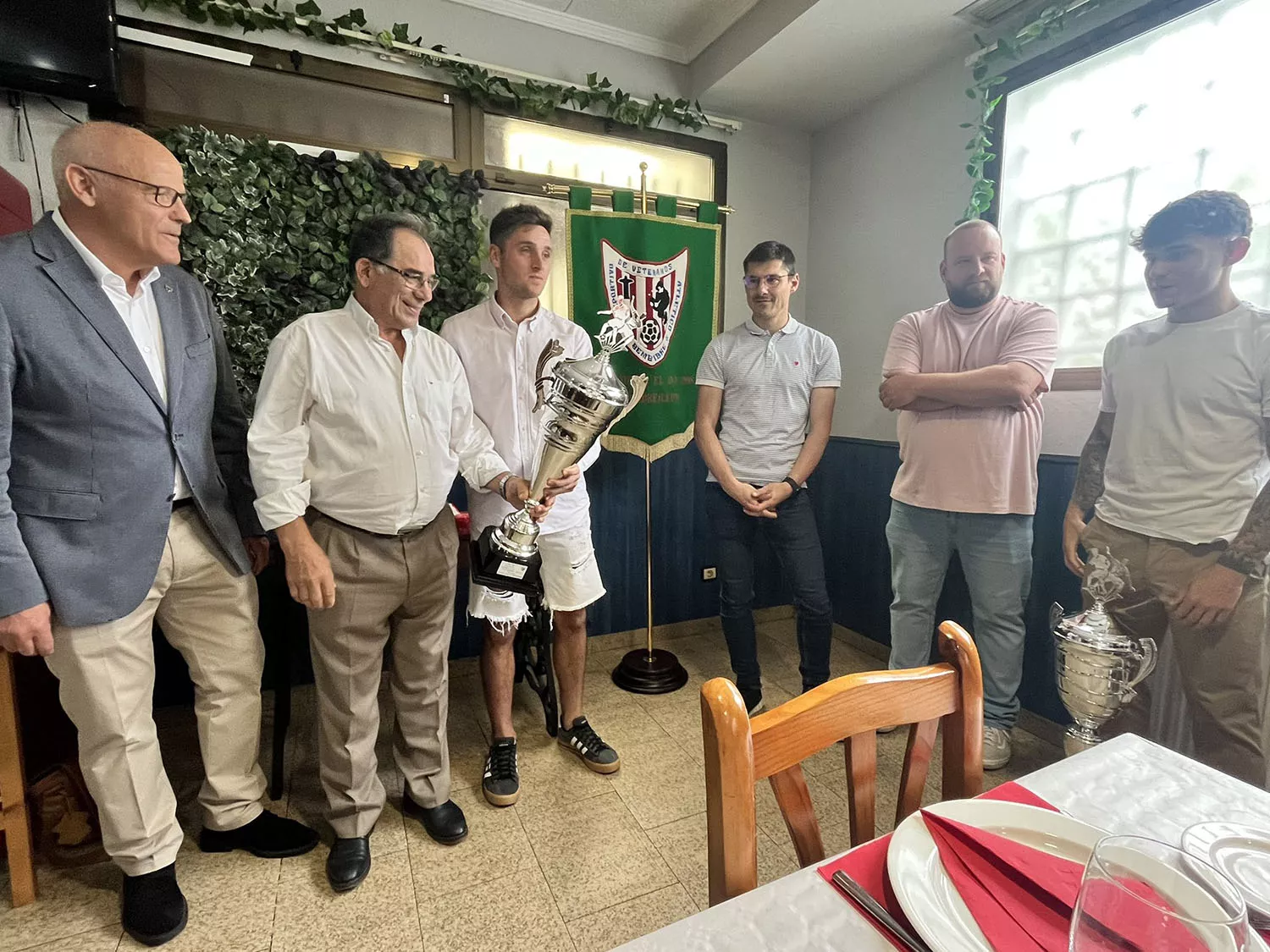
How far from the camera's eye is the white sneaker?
2139 millimetres

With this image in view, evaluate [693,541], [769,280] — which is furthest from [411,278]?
[693,541]

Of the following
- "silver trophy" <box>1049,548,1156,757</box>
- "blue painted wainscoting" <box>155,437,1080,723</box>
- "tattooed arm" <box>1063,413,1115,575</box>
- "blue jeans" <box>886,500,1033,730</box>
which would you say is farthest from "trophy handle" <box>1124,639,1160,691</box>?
"blue painted wainscoting" <box>155,437,1080,723</box>

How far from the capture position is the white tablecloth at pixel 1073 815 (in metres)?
0.59

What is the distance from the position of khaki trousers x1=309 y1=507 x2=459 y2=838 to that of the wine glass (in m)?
1.58

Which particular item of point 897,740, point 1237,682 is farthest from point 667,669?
point 1237,682

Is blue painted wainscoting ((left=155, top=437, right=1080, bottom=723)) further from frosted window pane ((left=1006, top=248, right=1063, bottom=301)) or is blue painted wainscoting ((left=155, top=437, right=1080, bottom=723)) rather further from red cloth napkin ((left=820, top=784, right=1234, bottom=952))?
red cloth napkin ((left=820, top=784, right=1234, bottom=952))

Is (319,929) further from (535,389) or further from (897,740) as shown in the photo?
(897,740)

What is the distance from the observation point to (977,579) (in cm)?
219

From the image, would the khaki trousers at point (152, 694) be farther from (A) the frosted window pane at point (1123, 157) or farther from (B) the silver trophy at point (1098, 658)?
(A) the frosted window pane at point (1123, 157)

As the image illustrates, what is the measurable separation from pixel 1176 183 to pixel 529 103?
2.44m

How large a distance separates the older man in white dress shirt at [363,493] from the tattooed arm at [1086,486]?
166 centimetres

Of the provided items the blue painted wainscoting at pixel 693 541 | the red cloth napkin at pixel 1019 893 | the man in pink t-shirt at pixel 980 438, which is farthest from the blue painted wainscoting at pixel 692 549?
the red cloth napkin at pixel 1019 893

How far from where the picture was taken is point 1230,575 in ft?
5.17

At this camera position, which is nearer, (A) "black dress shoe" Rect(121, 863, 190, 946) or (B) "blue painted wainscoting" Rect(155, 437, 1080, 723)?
(A) "black dress shoe" Rect(121, 863, 190, 946)
